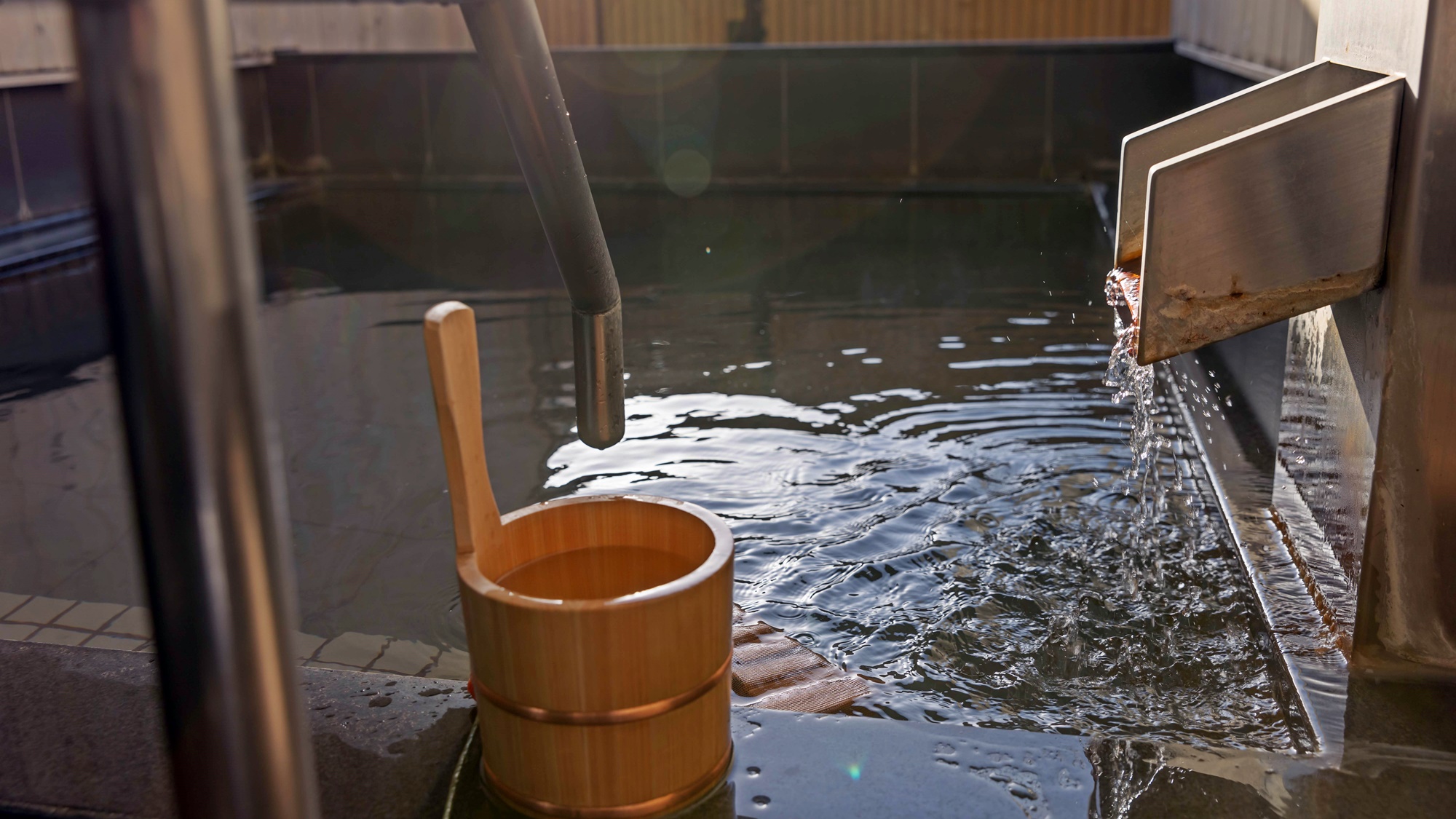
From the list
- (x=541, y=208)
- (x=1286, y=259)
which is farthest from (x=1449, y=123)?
(x=541, y=208)

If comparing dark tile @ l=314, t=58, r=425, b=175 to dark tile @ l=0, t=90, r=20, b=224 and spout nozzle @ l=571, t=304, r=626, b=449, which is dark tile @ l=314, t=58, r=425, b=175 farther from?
spout nozzle @ l=571, t=304, r=626, b=449

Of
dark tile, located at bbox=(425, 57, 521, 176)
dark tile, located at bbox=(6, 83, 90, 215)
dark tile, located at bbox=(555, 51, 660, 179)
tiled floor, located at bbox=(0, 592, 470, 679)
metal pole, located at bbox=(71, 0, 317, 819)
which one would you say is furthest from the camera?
dark tile, located at bbox=(425, 57, 521, 176)

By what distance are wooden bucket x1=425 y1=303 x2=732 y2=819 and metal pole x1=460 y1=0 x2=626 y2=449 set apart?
5.5 inches

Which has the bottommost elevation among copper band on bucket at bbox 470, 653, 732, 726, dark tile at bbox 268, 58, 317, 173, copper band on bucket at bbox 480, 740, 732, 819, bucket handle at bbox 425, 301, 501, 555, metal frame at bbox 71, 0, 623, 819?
copper band on bucket at bbox 480, 740, 732, 819

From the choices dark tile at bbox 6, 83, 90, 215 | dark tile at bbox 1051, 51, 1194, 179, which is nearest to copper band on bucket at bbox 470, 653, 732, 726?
dark tile at bbox 6, 83, 90, 215

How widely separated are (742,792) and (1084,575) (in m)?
1.79

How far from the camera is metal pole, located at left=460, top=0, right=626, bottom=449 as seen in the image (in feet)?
3.75

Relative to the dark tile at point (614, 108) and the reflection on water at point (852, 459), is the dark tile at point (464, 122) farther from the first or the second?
the reflection on water at point (852, 459)

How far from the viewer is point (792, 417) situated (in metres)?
4.68

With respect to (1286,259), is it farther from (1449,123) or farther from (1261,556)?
(1261,556)

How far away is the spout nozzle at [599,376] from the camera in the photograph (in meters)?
1.52

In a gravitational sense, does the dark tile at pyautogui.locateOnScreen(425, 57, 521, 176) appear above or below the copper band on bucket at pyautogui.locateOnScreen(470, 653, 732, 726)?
above

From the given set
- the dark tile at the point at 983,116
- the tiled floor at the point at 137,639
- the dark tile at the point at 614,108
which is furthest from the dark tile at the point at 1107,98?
the tiled floor at the point at 137,639

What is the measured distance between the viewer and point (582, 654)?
1340 millimetres
